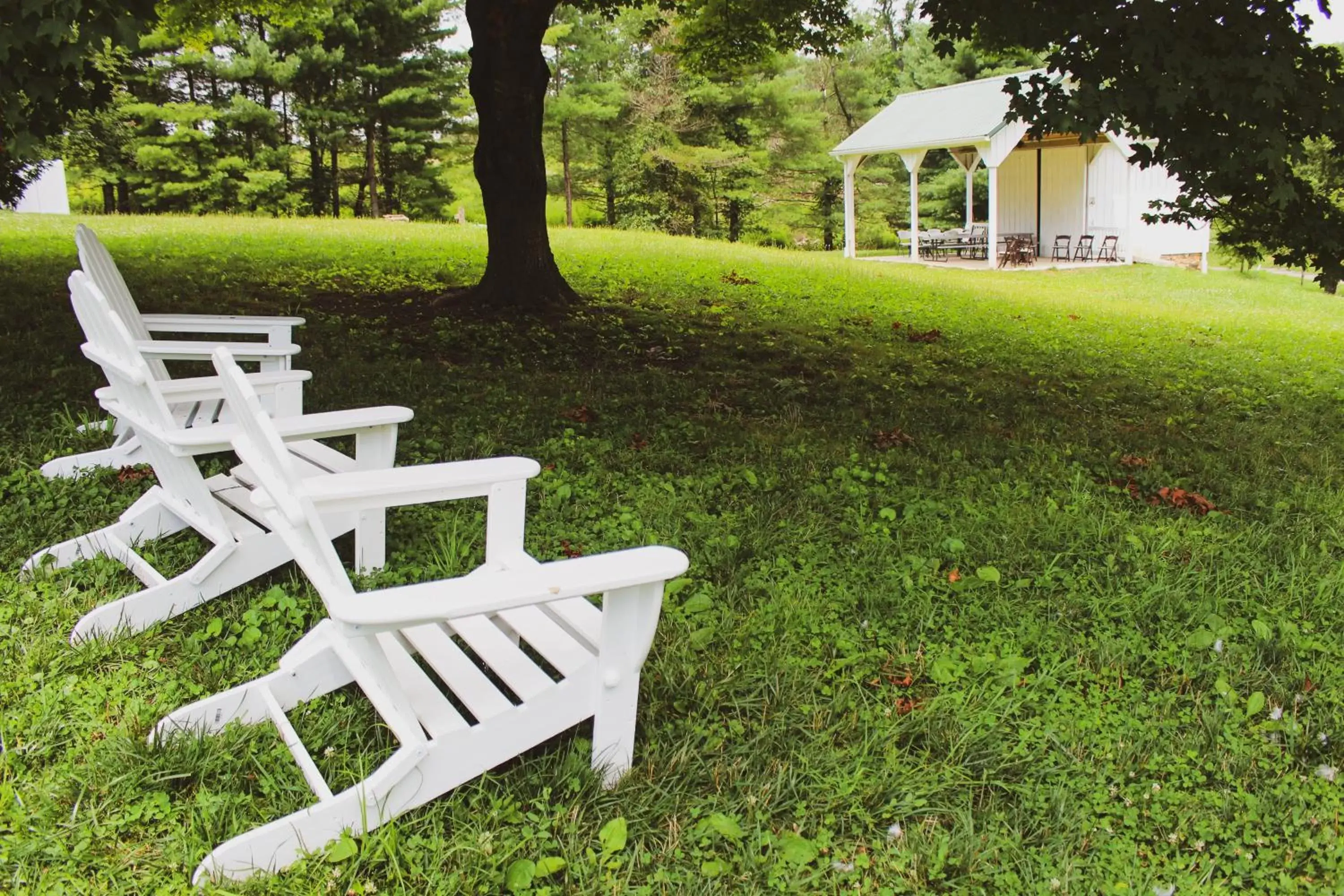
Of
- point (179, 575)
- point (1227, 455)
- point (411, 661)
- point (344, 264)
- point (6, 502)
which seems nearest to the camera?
point (411, 661)

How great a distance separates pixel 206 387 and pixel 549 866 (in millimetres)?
2362

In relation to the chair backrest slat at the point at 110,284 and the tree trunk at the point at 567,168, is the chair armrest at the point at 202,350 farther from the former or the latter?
the tree trunk at the point at 567,168

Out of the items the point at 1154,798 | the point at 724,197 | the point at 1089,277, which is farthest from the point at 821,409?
the point at 724,197

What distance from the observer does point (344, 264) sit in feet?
38.1

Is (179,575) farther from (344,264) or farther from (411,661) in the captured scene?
(344,264)

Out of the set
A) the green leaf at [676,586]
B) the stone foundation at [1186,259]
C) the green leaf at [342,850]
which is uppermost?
the stone foundation at [1186,259]

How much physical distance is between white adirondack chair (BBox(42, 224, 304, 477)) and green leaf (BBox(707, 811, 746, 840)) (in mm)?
2459

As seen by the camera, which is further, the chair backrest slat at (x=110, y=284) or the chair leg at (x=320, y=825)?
the chair backrest slat at (x=110, y=284)

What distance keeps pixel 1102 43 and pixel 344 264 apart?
913 centimetres

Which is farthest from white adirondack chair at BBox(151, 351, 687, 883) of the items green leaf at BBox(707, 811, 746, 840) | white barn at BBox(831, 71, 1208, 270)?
white barn at BBox(831, 71, 1208, 270)

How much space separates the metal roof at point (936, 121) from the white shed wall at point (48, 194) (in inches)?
798

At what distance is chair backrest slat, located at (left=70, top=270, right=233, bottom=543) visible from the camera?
3133 mm

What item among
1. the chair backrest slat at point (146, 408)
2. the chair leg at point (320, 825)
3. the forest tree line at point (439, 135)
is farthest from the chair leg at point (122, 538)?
the forest tree line at point (439, 135)

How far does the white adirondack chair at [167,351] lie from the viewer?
13.0ft
